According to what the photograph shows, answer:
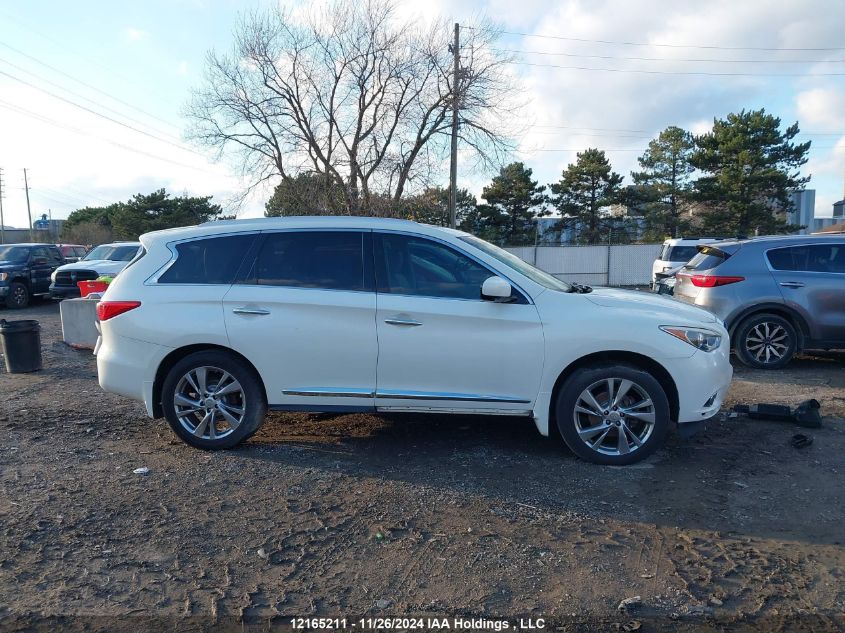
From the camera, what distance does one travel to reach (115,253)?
17.9m

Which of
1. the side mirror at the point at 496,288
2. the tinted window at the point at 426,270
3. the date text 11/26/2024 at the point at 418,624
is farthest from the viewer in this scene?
the tinted window at the point at 426,270

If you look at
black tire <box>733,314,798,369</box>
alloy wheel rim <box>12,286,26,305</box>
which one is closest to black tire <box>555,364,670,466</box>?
black tire <box>733,314,798,369</box>

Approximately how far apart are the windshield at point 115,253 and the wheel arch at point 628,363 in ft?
51.3

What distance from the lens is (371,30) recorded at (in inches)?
1135

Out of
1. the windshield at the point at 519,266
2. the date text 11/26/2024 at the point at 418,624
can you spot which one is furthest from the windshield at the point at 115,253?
the date text 11/26/2024 at the point at 418,624

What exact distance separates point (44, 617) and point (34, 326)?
6916 mm

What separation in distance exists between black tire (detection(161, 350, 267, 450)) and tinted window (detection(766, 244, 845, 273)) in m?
6.63

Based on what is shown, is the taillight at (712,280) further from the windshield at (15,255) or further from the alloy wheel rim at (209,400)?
the windshield at (15,255)

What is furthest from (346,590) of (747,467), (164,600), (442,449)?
(747,467)

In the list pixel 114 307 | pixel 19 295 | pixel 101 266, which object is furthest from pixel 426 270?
pixel 19 295

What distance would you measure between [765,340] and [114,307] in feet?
24.3

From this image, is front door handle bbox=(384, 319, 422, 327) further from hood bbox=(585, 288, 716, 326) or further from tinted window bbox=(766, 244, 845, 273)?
tinted window bbox=(766, 244, 845, 273)

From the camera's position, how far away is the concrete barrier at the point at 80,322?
9.33 m

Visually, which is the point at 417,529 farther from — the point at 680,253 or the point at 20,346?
the point at 680,253
